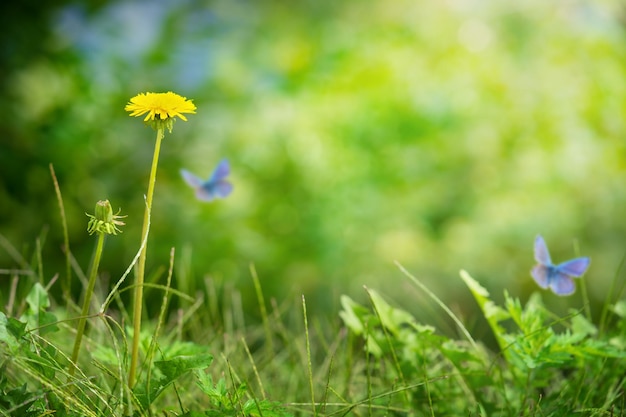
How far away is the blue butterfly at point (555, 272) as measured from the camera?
79cm

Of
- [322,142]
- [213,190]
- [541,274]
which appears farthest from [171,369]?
[322,142]

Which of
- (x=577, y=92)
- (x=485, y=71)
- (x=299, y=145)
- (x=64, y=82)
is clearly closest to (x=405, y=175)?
(x=299, y=145)

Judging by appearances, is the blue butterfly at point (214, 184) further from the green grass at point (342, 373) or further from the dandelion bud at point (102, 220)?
the dandelion bud at point (102, 220)

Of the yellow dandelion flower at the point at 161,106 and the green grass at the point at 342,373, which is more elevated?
the yellow dandelion flower at the point at 161,106

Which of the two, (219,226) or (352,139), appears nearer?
(219,226)

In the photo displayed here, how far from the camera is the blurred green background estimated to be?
7.16 ft

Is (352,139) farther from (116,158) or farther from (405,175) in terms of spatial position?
(116,158)

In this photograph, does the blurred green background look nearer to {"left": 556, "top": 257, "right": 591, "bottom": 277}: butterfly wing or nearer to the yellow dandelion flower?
{"left": 556, "top": 257, "right": 591, "bottom": 277}: butterfly wing

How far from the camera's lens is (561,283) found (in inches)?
31.5

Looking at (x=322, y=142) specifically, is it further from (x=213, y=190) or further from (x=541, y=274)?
(x=541, y=274)

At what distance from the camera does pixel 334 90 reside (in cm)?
273

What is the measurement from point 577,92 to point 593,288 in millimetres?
929

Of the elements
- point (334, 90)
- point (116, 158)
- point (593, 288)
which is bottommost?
point (593, 288)

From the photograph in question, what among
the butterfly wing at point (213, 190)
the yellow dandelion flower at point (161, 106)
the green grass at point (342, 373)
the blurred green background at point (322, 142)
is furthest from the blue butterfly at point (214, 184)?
the blurred green background at point (322, 142)
